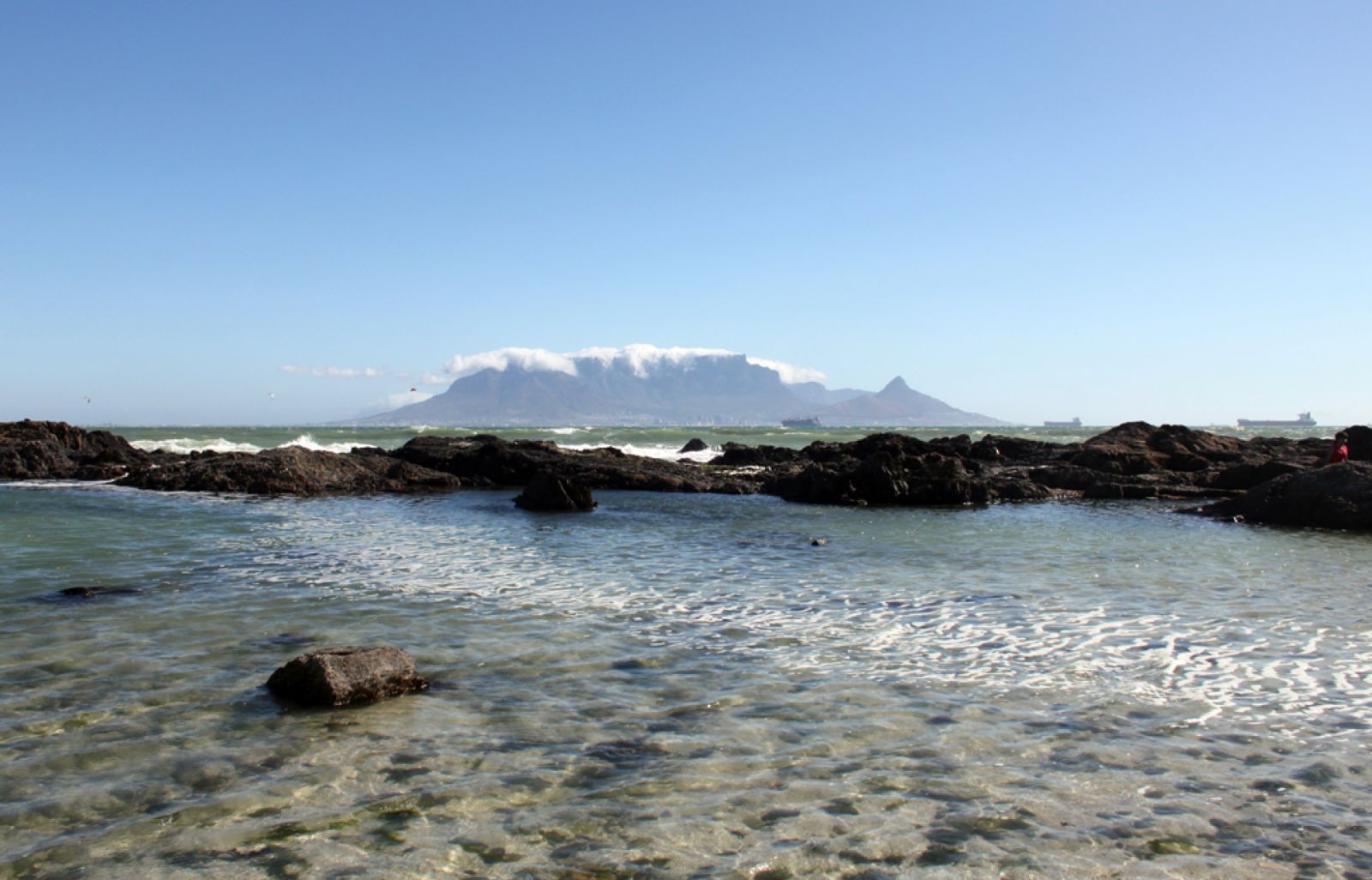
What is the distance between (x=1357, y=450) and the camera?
30.2m

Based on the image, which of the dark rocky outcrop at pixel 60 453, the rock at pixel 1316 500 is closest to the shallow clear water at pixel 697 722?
the rock at pixel 1316 500

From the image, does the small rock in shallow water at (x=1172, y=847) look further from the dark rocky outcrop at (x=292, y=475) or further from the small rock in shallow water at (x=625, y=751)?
the dark rocky outcrop at (x=292, y=475)

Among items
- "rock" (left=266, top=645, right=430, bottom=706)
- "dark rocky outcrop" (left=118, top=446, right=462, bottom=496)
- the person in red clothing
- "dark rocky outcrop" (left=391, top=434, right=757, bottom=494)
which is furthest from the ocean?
"dark rocky outcrop" (left=391, top=434, right=757, bottom=494)

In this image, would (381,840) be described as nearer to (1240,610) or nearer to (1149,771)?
(1149,771)

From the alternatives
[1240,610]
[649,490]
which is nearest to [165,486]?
[649,490]

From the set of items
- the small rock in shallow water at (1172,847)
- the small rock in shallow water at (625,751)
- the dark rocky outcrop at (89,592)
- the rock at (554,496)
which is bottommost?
the small rock in shallow water at (1172,847)

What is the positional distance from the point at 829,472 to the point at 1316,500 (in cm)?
1081

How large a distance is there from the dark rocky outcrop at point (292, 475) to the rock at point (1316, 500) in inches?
823

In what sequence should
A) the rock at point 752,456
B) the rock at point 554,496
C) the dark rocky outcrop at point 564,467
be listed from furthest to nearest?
the rock at point 752,456 < the dark rocky outcrop at point 564,467 < the rock at point 554,496

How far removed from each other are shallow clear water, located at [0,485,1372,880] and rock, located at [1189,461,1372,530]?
611 centimetres

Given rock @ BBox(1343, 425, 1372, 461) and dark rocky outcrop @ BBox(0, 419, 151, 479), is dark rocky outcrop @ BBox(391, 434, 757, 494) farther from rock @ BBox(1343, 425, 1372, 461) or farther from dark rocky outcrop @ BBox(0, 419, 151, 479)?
rock @ BBox(1343, 425, 1372, 461)

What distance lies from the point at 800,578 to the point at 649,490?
50.0ft

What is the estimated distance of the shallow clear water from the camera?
458cm

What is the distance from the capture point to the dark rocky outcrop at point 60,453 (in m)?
29.5
